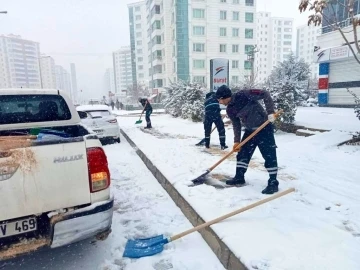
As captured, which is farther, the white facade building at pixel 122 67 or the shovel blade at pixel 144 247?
the white facade building at pixel 122 67

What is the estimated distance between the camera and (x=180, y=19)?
42031 millimetres

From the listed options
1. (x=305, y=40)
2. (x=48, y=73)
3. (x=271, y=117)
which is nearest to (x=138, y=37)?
(x=48, y=73)

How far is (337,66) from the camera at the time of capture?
777 inches

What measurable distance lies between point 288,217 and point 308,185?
1.31m

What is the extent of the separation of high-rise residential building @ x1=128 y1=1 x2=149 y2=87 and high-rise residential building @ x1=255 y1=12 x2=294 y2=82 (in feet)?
160

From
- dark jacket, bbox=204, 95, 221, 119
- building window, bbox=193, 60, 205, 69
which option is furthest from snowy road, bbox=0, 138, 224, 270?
building window, bbox=193, 60, 205, 69

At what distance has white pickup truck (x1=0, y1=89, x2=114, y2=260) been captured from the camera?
6.35 ft

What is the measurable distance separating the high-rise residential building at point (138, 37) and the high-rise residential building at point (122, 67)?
4780 centimetres

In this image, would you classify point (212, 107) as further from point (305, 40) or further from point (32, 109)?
point (305, 40)

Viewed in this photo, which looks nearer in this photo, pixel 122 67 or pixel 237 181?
pixel 237 181

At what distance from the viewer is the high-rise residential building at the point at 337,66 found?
709 inches

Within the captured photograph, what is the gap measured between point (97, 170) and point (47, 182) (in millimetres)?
414

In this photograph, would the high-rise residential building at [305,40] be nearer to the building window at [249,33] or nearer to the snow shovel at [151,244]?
the building window at [249,33]

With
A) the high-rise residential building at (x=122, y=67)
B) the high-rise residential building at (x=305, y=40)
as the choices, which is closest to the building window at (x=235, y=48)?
the high-rise residential building at (x=305, y=40)
